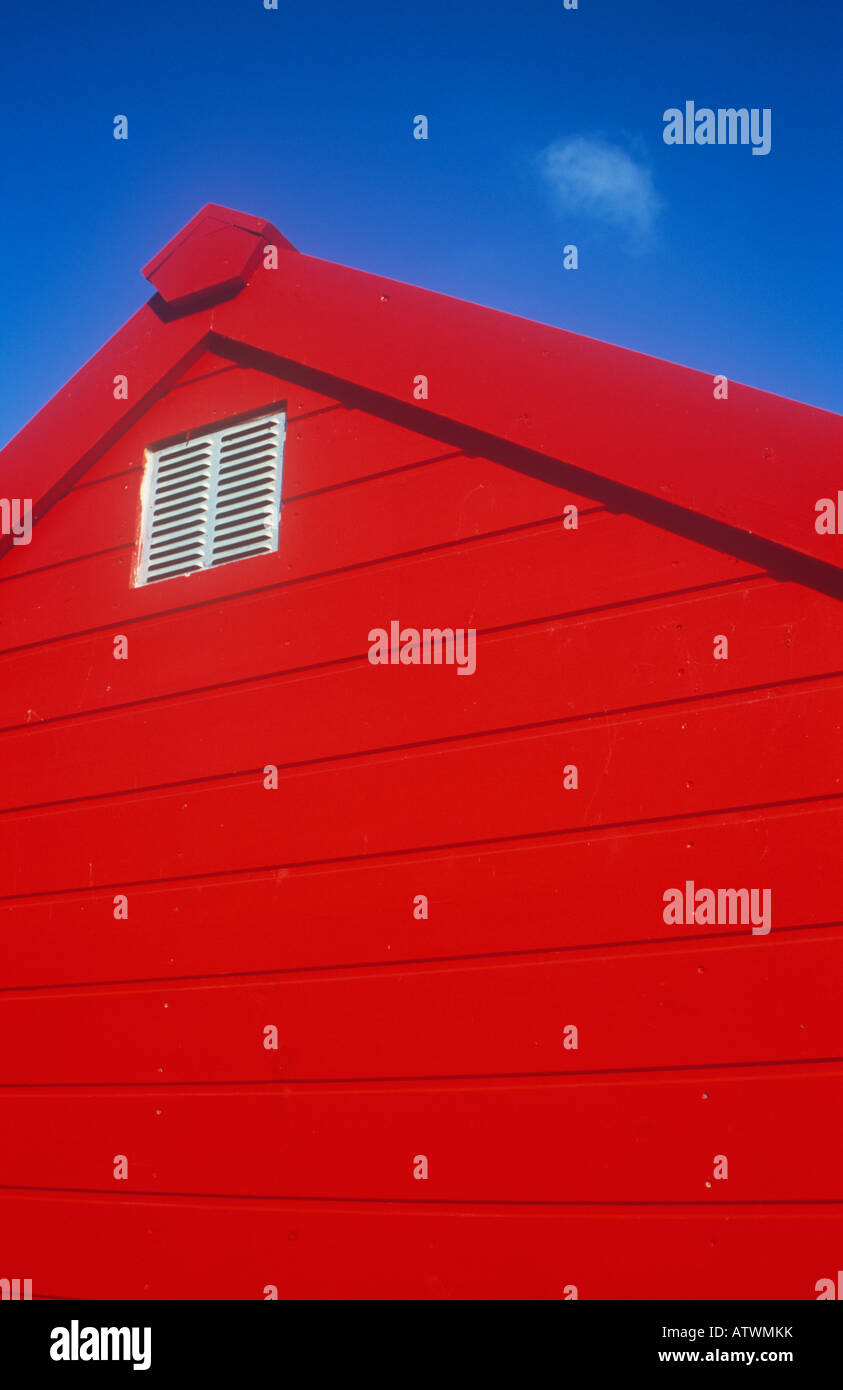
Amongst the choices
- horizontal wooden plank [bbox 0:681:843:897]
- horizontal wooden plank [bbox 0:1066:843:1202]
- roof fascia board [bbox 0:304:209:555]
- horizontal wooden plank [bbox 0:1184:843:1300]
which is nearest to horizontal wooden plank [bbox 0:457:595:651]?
roof fascia board [bbox 0:304:209:555]

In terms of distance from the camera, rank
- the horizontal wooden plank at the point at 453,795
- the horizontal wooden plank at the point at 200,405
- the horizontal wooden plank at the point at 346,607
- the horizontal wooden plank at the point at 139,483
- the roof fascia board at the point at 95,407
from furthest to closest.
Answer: the roof fascia board at the point at 95,407 < the horizontal wooden plank at the point at 200,405 < the horizontal wooden plank at the point at 139,483 < the horizontal wooden plank at the point at 346,607 < the horizontal wooden plank at the point at 453,795

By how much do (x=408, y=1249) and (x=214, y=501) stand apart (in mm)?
2775

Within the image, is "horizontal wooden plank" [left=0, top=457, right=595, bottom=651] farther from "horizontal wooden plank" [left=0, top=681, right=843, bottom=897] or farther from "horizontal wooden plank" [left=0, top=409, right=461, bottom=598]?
"horizontal wooden plank" [left=0, top=681, right=843, bottom=897]

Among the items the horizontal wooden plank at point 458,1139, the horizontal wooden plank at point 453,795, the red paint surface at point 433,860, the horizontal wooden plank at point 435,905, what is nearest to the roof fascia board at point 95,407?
the red paint surface at point 433,860

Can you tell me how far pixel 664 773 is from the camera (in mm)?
3148

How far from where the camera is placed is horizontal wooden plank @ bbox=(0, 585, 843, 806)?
3131mm

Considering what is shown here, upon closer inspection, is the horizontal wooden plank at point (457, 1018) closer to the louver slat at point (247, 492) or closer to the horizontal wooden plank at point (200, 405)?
the louver slat at point (247, 492)

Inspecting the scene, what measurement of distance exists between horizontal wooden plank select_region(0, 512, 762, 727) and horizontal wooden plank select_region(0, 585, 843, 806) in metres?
0.07

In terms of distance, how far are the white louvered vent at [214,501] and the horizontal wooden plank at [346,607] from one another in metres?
0.12

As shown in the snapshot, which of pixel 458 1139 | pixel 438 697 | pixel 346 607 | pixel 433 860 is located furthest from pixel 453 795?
pixel 458 1139

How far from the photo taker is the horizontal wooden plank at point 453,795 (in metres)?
3.04

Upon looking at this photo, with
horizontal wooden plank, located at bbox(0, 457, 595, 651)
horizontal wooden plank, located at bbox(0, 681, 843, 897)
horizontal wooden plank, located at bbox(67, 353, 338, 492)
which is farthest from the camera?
horizontal wooden plank, located at bbox(67, 353, 338, 492)
